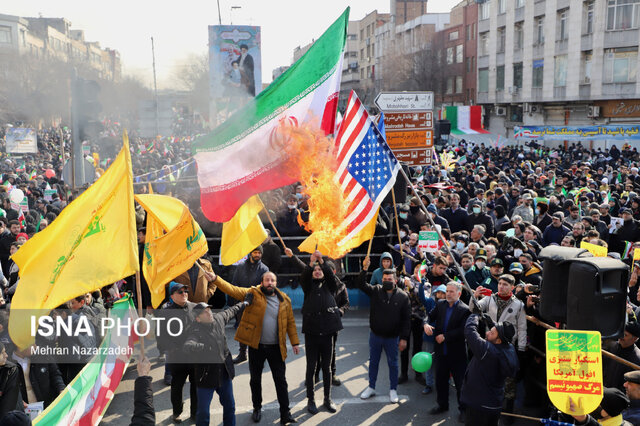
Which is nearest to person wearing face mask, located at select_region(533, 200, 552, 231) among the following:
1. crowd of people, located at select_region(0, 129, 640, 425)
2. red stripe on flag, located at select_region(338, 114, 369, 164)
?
crowd of people, located at select_region(0, 129, 640, 425)

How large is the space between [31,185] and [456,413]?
14462 millimetres

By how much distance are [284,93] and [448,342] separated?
3.41m

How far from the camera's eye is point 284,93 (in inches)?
276

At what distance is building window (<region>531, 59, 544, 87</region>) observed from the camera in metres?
44.9

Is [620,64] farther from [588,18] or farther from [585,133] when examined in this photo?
[585,133]

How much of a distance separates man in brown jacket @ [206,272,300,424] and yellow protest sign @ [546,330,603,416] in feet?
10.3

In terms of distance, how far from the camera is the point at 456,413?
23.0 ft

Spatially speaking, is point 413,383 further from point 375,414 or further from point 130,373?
point 130,373

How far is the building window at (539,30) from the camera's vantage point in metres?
44.8

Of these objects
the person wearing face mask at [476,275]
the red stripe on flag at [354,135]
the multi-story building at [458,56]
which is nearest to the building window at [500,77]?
the multi-story building at [458,56]

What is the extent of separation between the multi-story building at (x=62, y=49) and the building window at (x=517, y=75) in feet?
108

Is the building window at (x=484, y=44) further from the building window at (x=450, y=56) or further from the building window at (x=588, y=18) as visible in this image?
the building window at (x=588, y=18)

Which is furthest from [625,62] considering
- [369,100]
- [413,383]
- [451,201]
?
[369,100]

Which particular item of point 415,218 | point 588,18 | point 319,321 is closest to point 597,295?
point 319,321
